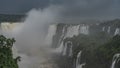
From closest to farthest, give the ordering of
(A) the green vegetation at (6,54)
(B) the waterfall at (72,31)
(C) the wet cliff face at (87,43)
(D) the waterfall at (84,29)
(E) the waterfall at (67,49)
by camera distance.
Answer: (A) the green vegetation at (6,54)
(C) the wet cliff face at (87,43)
(E) the waterfall at (67,49)
(D) the waterfall at (84,29)
(B) the waterfall at (72,31)

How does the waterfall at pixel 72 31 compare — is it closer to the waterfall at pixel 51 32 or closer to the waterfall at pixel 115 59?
the waterfall at pixel 51 32

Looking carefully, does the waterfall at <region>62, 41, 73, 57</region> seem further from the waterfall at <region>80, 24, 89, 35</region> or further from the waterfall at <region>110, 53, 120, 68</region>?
the waterfall at <region>110, 53, 120, 68</region>

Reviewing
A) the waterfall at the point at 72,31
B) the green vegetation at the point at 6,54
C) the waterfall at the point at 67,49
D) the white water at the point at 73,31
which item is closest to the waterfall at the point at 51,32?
the white water at the point at 73,31

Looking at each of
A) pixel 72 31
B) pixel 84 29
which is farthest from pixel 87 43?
pixel 72 31

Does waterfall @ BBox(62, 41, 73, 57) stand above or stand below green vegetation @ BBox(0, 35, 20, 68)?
above

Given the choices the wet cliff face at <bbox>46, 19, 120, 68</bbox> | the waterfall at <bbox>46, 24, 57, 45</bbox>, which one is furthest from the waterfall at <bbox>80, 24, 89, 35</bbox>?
the waterfall at <bbox>46, 24, 57, 45</bbox>

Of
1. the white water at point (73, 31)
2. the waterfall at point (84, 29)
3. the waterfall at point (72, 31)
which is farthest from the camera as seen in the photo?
the waterfall at point (72, 31)

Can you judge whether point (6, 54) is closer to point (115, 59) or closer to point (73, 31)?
point (115, 59)

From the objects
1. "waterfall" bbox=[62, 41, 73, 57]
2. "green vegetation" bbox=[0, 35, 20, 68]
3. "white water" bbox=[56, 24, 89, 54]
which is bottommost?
"green vegetation" bbox=[0, 35, 20, 68]

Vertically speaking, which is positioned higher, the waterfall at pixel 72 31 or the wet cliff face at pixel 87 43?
the waterfall at pixel 72 31
